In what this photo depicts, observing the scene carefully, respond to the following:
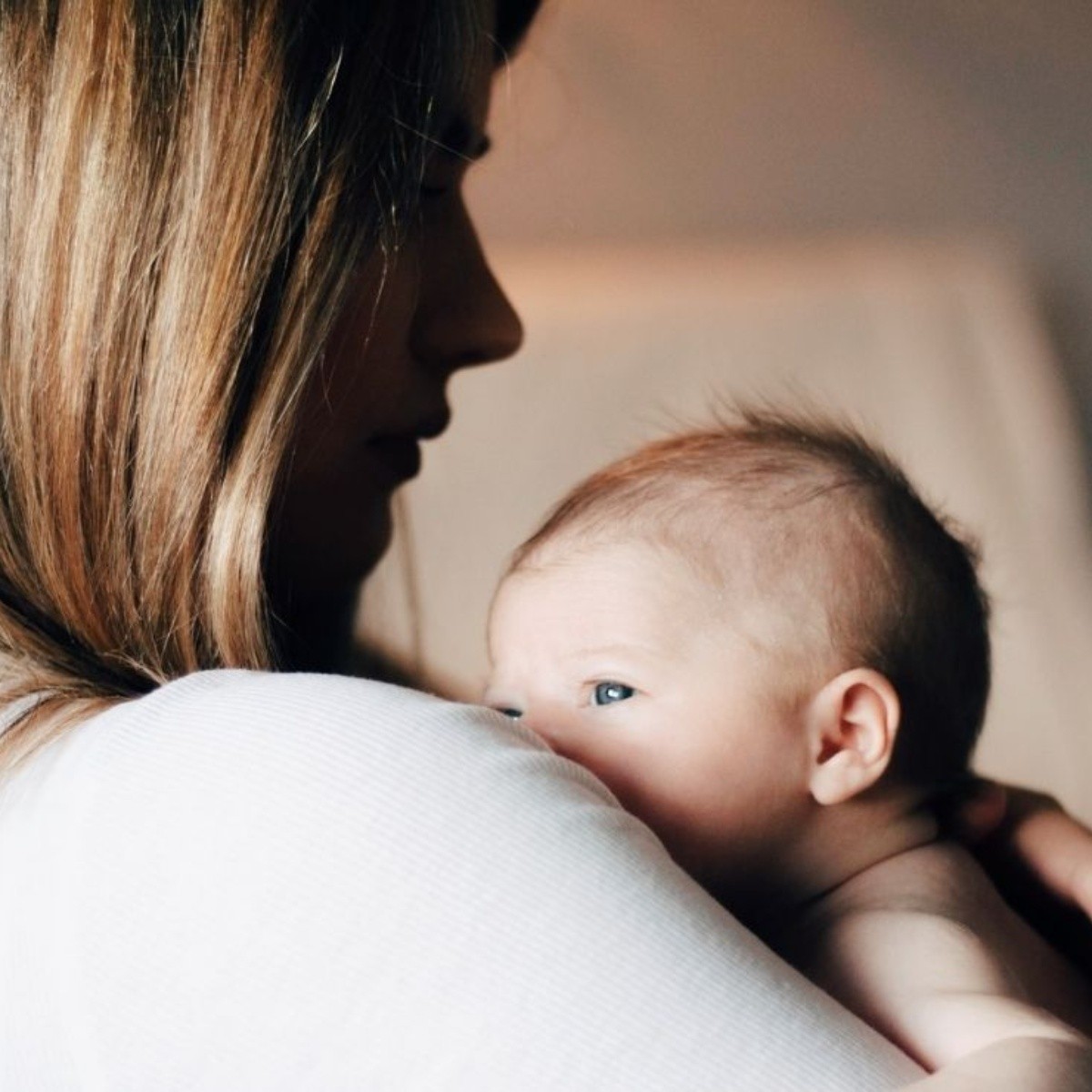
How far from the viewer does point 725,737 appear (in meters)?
0.82

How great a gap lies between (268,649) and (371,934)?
0.29 m

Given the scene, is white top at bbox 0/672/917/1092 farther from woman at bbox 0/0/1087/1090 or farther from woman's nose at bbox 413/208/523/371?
woman's nose at bbox 413/208/523/371

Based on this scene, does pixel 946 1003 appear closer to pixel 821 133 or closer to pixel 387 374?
pixel 387 374

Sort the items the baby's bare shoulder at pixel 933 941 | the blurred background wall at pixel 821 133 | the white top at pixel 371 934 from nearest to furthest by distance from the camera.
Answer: the white top at pixel 371 934, the baby's bare shoulder at pixel 933 941, the blurred background wall at pixel 821 133

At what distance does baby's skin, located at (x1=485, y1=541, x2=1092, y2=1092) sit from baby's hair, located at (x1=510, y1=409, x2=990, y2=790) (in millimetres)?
23

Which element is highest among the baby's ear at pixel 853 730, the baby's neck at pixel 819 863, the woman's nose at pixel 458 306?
the woman's nose at pixel 458 306

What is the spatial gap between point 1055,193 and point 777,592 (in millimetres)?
2099

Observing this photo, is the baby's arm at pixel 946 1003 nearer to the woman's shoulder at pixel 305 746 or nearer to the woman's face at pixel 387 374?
the woman's shoulder at pixel 305 746

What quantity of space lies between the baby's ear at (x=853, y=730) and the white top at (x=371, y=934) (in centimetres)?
28

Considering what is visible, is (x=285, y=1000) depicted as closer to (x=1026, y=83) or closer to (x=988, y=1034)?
(x=988, y=1034)

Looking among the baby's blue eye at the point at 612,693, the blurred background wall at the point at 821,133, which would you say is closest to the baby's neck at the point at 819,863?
the baby's blue eye at the point at 612,693

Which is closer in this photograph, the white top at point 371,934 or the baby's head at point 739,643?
the white top at point 371,934

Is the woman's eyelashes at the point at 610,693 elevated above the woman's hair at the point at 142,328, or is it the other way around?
the woman's hair at the point at 142,328

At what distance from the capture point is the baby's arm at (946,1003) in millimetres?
552
